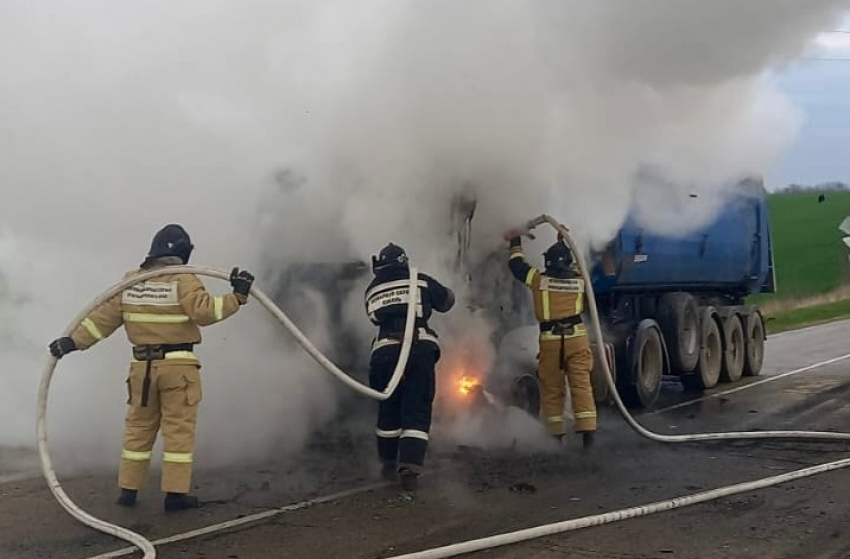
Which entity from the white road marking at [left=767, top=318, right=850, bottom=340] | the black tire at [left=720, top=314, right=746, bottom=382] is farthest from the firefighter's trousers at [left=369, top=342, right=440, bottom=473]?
the white road marking at [left=767, top=318, right=850, bottom=340]

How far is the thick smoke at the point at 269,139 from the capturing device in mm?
8602

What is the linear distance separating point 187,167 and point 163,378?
2.50 metres

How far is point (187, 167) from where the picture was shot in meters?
8.94

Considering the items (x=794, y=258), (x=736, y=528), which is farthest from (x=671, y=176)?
(x=794, y=258)

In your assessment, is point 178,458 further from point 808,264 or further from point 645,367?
point 808,264

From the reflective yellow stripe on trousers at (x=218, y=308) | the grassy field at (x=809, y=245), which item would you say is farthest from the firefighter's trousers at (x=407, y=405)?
the grassy field at (x=809, y=245)

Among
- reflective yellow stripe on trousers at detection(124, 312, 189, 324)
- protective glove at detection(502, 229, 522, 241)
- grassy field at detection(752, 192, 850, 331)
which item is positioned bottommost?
reflective yellow stripe on trousers at detection(124, 312, 189, 324)

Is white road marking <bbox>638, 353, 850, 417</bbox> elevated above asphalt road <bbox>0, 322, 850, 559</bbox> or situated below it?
above

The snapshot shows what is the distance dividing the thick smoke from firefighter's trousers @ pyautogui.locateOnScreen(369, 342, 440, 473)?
1.20 metres

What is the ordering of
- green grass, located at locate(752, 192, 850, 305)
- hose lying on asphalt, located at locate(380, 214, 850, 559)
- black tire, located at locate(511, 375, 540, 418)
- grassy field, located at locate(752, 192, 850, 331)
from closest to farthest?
hose lying on asphalt, located at locate(380, 214, 850, 559), black tire, located at locate(511, 375, 540, 418), grassy field, located at locate(752, 192, 850, 331), green grass, located at locate(752, 192, 850, 305)

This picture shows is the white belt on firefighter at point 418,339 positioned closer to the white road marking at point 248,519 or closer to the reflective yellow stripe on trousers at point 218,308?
the white road marking at point 248,519

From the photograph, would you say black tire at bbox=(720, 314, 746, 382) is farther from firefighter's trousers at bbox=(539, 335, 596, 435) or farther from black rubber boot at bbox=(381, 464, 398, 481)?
black rubber boot at bbox=(381, 464, 398, 481)

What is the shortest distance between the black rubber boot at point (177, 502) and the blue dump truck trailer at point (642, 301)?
2.40m

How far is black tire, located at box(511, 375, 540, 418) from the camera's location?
950 cm
